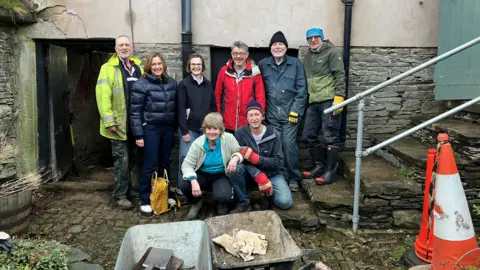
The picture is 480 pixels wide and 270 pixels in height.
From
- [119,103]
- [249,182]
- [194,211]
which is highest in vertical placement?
[119,103]

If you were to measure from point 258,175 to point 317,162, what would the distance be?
4.10 ft

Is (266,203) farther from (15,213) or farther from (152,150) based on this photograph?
(15,213)

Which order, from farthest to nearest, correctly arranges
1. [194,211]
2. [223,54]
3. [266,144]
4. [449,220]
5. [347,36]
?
[223,54] → [347,36] → [194,211] → [266,144] → [449,220]

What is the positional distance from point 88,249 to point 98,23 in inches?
120

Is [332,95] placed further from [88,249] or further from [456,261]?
[88,249]

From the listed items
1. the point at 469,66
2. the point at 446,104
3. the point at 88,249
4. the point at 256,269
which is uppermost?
the point at 469,66

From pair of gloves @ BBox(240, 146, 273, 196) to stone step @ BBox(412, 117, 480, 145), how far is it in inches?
83.7

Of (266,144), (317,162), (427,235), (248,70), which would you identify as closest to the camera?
(427,235)

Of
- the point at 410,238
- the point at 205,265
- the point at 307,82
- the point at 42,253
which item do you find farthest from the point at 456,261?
the point at 42,253

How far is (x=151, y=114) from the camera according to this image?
4.69 meters

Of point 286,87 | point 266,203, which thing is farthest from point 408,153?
point 266,203

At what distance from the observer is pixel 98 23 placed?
5.56 m

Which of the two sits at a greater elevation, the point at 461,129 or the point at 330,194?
the point at 461,129

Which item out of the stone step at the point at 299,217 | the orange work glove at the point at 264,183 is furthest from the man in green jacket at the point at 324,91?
the orange work glove at the point at 264,183
